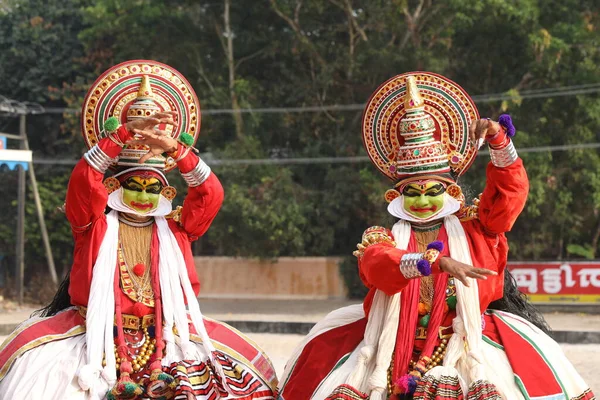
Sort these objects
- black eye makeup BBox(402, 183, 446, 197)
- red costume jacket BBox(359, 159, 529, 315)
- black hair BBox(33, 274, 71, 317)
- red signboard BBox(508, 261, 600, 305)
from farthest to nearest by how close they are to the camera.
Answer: red signboard BBox(508, 261, 600, 305), black hair BBox(33, 274, 71, 317), black eye makeup BBox(402, 183, 446, 197), red costume jacket BBox(359, 159, 529, 315)

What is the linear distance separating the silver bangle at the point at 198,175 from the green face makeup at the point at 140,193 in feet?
0.80

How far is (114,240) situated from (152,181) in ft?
1.48

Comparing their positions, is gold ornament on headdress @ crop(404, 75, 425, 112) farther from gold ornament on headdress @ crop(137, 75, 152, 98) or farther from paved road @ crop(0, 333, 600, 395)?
paved road @ crop(0, 333, 600, 395)

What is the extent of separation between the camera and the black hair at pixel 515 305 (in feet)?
19.5

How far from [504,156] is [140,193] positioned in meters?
2.34

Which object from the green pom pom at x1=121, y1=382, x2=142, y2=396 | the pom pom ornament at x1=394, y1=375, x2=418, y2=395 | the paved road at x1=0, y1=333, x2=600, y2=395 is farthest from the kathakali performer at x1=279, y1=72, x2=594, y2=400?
the paved road at x1=0, y1=333, x2=600, y2=395

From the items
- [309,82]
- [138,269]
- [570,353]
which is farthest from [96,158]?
[309,82]

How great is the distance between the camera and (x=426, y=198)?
18.5ft

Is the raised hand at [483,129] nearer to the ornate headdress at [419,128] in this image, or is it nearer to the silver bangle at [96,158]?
the ornate headdress at [419,128]

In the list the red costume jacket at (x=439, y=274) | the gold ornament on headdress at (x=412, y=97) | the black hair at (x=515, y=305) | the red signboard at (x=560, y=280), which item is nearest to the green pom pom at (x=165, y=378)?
the red costume jacket at (x=439, y=274)

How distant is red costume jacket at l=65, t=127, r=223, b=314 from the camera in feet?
18.8

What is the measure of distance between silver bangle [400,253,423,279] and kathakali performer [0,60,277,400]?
4.78 ft

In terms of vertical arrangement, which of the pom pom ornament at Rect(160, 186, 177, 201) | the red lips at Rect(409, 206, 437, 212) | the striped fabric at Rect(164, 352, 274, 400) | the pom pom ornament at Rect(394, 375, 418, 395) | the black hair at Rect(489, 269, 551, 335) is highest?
the pom pom ornament at Rect(160, 186, 177, 201)

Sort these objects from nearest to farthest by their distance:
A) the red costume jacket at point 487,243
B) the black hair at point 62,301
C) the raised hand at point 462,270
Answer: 1. the raised hand at point 462,270
2. the red costume jacket at point 487,243
3. the black hair at point 62,301
